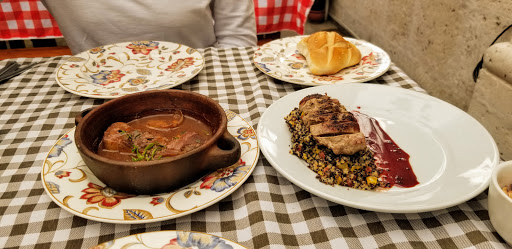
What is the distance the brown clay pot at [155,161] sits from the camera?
729 millimetres

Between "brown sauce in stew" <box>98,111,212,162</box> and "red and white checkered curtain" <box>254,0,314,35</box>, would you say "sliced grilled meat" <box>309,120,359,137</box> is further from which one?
"red and white checkered curtain" <box>254,0,314,35</box>

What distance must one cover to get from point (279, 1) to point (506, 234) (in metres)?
2.22

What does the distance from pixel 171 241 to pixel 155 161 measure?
160 millimetres

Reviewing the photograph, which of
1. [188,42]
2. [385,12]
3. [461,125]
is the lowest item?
[385,12]

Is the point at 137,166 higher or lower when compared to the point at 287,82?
higher

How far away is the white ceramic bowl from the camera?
689 mm

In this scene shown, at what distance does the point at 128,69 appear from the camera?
1.46 meters

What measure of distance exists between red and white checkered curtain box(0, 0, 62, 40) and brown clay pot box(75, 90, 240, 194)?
1.95m

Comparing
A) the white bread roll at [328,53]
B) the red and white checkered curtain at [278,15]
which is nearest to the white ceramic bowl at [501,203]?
the white bread roll at [328,53]

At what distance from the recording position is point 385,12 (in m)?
3.54

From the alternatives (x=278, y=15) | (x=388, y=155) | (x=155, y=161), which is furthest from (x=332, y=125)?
(x=278, y=15)

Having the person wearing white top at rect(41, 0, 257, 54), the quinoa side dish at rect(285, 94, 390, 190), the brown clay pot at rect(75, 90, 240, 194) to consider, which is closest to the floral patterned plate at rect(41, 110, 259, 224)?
the brown clay pot at rect(75, 90, 240, 194)

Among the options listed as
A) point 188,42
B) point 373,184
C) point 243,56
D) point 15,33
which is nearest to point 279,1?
point 188,42

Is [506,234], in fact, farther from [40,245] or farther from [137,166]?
[40,245]
